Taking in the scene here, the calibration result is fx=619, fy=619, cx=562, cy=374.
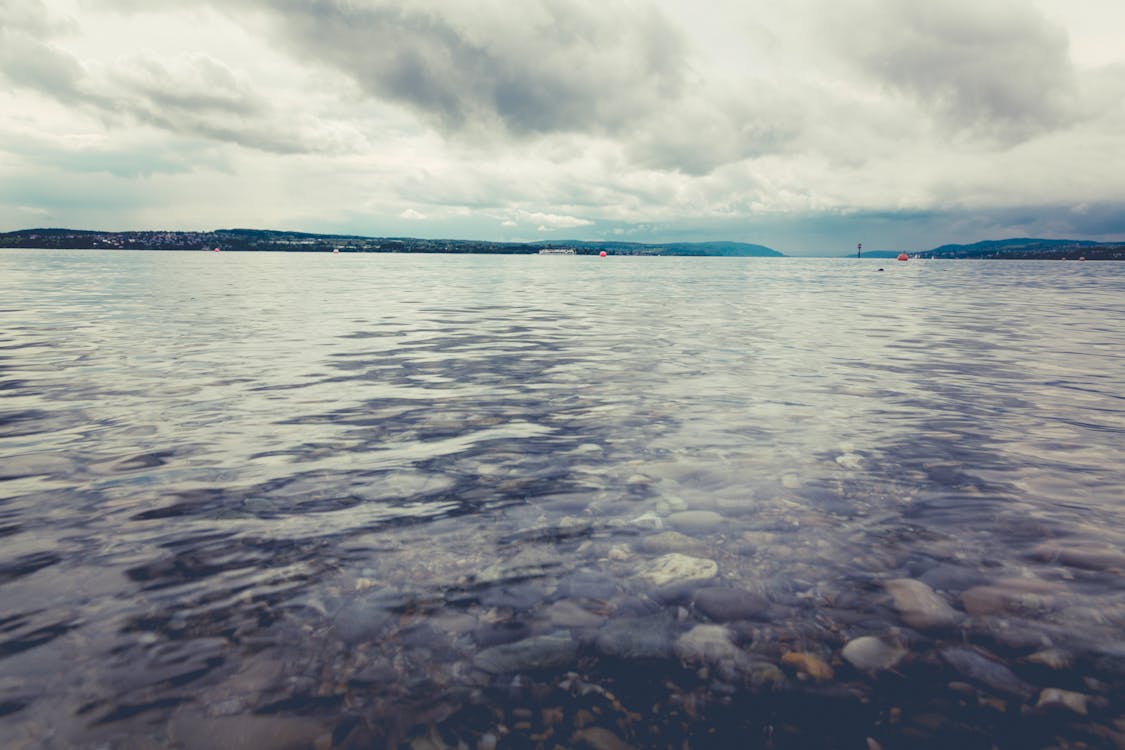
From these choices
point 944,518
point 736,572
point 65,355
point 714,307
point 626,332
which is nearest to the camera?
point 736,572

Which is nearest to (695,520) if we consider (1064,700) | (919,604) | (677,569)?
(677,569)

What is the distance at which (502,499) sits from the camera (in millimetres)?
8352

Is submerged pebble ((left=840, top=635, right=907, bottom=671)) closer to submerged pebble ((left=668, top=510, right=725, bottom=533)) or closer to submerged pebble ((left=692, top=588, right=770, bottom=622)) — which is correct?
submerged pebble ((left=692, top=588, right=770, bottom=622))

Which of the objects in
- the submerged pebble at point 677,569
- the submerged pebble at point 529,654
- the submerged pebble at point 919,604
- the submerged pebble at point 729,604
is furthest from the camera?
the submerged pebble at point 677,569

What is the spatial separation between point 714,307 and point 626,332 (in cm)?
1807

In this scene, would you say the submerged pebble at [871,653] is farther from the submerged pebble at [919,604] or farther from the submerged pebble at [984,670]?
the submerged pebble at [919,604]

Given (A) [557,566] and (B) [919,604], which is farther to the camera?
(A) [557,566]

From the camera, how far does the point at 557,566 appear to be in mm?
6508

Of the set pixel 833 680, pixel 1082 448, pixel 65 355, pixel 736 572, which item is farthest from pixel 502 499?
pixel 65 355

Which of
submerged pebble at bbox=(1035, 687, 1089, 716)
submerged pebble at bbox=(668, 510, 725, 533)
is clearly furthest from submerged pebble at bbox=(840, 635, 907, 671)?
submerged pebble at bbox=(668, 510, 725, 533)

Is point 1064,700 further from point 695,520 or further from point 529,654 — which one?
point 529,654

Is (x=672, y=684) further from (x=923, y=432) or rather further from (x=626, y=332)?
(x=626, y=332)

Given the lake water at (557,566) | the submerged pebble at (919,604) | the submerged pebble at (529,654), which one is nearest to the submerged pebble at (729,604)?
the lake water at (557,566)

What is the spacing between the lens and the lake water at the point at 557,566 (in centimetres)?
445
